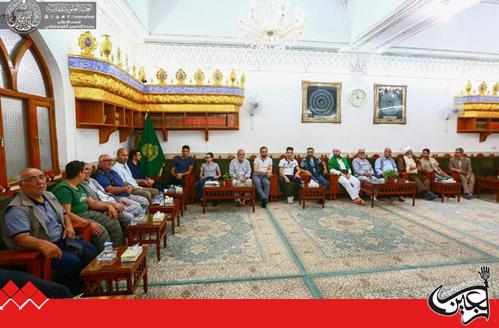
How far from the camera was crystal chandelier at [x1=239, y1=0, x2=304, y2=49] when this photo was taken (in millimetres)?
4016

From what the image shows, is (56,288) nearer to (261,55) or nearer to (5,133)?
(5,133)

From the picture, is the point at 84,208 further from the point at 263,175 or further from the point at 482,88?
the point at 482,88

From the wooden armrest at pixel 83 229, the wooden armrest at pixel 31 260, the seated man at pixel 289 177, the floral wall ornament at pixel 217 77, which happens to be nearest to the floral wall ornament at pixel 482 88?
the seated man at pixel 289 177

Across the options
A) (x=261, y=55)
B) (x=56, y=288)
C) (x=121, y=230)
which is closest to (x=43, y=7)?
(x=121, y=230)

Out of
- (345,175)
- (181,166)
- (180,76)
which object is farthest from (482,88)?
(181,166)

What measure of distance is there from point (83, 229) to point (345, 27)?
623 cm

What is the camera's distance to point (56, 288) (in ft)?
5.69

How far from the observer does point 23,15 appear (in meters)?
2.57

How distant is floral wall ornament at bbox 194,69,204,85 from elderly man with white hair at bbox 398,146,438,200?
480 cm

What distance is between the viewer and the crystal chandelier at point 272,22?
402 centimetres

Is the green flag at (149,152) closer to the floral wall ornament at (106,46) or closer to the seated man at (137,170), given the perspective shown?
the seated man at (137,170)

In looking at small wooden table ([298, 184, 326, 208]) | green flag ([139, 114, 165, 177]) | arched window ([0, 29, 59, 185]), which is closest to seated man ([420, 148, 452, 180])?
small wooden table ([298, 184, 326, 208])

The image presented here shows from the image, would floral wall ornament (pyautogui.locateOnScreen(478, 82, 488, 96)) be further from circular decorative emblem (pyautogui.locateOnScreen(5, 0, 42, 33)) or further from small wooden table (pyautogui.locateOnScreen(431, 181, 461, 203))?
circular decorative emblem (pyautogui.locateOnScreen(5, 0, 42, 33))

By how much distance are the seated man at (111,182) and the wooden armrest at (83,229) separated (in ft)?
3.49
